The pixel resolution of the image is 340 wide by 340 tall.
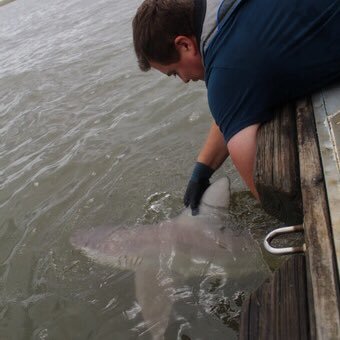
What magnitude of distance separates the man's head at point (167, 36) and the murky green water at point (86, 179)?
1.21 meters

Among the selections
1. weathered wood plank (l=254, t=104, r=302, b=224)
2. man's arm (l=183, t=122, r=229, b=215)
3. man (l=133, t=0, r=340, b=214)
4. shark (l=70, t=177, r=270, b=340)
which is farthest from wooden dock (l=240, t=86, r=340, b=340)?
man's arm (l=183, t=122, r=229, b=215)

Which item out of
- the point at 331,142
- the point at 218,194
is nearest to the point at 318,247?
the point at 331,142

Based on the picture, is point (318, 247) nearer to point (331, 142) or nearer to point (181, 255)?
point (331, 142)

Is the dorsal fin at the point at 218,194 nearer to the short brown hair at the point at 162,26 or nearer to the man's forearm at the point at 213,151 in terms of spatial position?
the man's forearm at the point at 213,151

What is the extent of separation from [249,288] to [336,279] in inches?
58.0

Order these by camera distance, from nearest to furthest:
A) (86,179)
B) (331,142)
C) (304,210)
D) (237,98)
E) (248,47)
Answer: (304,210) → (331,142) → (248,47) → (237,98) → (86,179)

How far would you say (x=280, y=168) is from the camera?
1677 mm

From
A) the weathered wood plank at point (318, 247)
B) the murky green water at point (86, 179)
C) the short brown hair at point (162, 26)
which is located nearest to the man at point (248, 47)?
the short brown hair at point (162, 26)

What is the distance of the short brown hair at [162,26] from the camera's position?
80.1 inches

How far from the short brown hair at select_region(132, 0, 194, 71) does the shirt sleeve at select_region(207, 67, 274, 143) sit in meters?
0.30

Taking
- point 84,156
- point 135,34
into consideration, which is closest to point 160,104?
point 84,156

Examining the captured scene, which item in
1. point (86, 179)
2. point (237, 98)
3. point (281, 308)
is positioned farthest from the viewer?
point (86, 179)

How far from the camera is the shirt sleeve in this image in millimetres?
1850

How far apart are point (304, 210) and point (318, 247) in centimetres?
17
